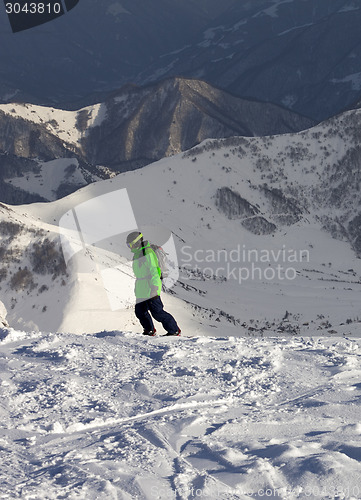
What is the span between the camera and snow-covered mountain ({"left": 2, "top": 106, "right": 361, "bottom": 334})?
33531 mm

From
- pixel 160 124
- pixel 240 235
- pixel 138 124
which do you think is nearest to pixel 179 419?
pixel 240 235

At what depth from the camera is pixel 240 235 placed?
→ 2212 inches

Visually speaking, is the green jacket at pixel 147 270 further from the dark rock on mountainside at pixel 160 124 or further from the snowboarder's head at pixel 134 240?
the dark rock on mountainside at pixel 160 124

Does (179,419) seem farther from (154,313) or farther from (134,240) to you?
(154,313)

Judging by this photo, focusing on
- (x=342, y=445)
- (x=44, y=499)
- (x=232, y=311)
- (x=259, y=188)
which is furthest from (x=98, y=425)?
(x=259, y=188)

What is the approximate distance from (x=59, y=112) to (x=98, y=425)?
519 feet

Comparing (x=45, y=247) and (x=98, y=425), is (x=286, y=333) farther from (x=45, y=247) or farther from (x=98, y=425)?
(x=98, y=425)

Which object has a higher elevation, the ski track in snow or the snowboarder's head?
the snowboarder's head

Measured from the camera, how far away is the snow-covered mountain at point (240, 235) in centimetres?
3353

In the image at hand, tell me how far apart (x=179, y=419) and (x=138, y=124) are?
16417 centimetres

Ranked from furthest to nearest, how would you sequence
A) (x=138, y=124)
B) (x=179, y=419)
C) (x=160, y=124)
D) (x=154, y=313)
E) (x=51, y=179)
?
(x=138, y=124), (x=160, y=124), (x=51, y=179), (x=154, y=313), (x=179, y=419)

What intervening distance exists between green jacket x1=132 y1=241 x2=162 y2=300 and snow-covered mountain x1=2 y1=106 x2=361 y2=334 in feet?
56.3

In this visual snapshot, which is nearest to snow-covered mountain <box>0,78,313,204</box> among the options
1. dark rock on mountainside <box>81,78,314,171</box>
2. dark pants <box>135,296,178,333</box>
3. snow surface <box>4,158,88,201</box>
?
dark rock on mountainside <box>81,78,314,171</box>

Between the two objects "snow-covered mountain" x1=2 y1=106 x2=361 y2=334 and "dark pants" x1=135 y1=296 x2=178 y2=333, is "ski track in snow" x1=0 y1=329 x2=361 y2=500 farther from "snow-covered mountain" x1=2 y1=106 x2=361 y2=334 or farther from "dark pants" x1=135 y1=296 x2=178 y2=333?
"snow-covered mountain" x1=2 y1=106 x2=361 y2=334
